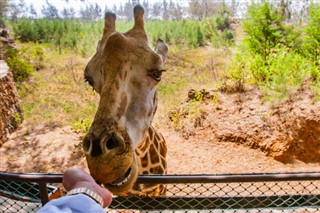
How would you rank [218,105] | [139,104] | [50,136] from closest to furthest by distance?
[139,104], [50,136], [218,105]

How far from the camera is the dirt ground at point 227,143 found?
565 centimetres

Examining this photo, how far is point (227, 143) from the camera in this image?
20.5 ft

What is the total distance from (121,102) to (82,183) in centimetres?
65

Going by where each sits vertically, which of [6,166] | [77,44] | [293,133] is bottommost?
[6,166]

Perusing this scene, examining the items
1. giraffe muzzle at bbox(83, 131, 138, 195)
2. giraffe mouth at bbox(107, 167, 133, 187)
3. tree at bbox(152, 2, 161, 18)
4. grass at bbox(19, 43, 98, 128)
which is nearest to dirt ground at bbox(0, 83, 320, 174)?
grass at bbox(19, 43, 98, 128)

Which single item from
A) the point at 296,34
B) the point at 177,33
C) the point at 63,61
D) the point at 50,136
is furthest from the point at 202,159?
the point at 177,33

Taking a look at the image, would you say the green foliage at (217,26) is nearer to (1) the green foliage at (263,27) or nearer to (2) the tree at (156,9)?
(1) the green foliage at (263,27)

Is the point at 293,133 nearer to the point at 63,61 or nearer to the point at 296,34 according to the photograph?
the point at 296,34

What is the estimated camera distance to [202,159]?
595 cm

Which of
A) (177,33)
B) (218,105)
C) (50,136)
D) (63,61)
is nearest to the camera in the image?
(50,136)

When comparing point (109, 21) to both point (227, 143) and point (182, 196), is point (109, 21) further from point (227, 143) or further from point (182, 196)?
point (227, 143)

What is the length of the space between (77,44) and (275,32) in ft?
30.7

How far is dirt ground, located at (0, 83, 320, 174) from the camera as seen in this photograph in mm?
5652

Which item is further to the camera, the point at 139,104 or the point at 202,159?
the point at 202,159
